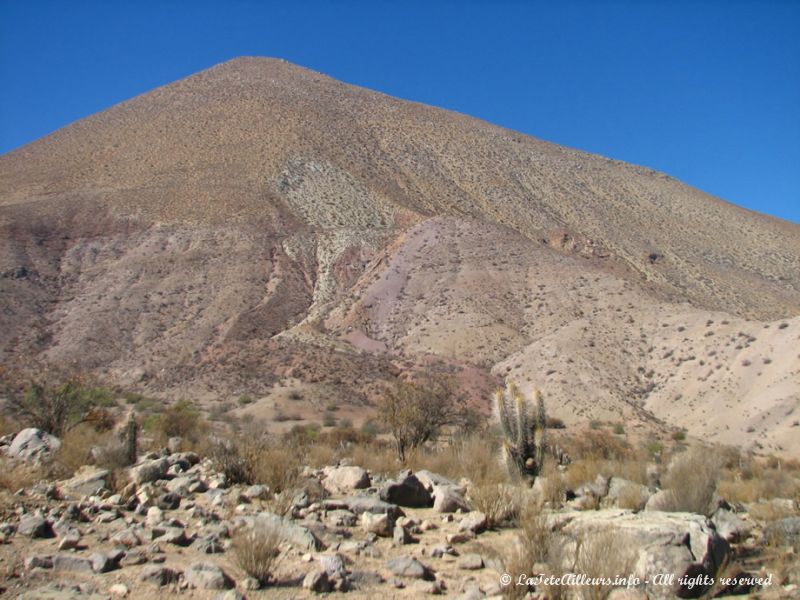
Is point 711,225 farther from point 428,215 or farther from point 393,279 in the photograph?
point 393,279

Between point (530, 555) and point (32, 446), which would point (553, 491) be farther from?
point (32, 446)

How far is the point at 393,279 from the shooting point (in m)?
50.5

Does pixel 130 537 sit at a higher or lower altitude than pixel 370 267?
lower

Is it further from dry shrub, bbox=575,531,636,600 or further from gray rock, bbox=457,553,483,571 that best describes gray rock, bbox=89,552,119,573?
dry shrub, bbox=575,531,636,600

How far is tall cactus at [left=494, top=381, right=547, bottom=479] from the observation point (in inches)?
542

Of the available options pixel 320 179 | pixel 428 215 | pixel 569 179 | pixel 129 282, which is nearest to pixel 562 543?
pixel 129 282

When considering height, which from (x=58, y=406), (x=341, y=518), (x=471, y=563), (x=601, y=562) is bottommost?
(x=471, y=563)

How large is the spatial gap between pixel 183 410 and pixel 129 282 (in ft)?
96.5

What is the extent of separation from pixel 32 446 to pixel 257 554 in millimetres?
8080

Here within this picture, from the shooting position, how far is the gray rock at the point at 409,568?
7590 millimetres

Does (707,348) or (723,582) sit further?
(707,348)

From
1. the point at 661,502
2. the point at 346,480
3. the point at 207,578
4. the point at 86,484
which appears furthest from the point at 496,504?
the point at 86,484

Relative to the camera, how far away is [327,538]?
8867mm

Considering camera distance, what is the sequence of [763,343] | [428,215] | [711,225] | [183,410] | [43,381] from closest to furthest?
1. [43,381]
2. [183,410]
3. [763,343]
4. [428,215]
5. [711,225]
